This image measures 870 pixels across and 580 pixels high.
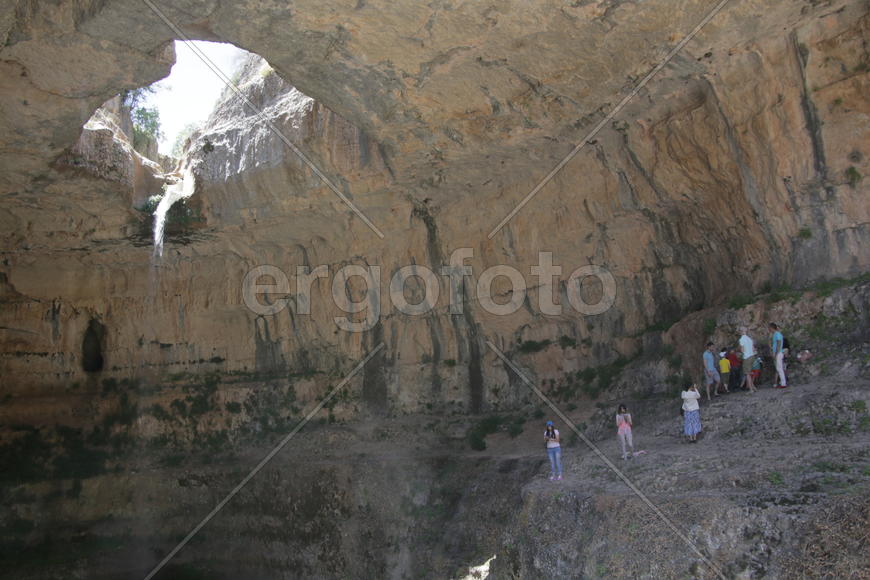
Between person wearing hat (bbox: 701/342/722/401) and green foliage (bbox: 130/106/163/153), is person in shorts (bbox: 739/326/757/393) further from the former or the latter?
green foliage (bbox: 130/106/163/153)

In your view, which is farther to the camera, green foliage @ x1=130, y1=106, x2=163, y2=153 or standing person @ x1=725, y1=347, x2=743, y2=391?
green foliage @ x1=130, y1=106, x2=163, y2=153

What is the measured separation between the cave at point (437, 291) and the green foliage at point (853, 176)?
5cm

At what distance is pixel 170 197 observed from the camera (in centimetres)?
2072

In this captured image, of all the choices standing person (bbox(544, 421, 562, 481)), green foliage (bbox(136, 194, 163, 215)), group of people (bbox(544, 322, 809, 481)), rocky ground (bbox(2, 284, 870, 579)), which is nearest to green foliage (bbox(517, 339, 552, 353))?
rocky ground (bbox(2, 284, 870, 579))

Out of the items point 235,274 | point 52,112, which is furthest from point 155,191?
point 52,112

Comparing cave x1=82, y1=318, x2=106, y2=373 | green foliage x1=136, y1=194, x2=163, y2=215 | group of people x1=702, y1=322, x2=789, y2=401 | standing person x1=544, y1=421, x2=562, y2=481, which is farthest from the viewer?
cave x1=82, y1=318, x2=106, y2=373

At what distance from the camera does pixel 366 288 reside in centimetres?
2161

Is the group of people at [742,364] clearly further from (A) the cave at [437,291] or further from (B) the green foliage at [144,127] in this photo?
(B) the green foliage at [144,127]

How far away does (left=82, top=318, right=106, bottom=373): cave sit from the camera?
24.2m

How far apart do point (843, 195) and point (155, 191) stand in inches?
687

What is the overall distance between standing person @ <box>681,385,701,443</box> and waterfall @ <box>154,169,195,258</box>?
48.3ft

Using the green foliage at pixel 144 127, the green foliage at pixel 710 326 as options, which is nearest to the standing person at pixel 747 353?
the green foliage at pixel 710 326

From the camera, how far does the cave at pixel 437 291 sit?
11.8 meters

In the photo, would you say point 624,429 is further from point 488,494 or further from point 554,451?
point 488,494
